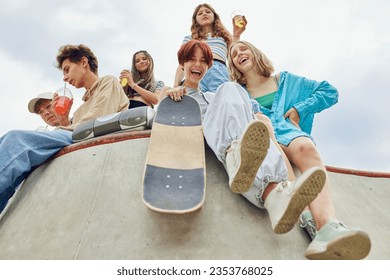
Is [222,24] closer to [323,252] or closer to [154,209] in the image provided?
[154,209]

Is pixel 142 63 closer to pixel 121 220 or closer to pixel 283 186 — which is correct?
pixel 121 220

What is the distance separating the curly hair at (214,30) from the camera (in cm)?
423

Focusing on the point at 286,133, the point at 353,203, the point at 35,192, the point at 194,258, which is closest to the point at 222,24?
the point at 286,133

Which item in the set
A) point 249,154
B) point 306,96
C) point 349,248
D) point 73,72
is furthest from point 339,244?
point 73,72

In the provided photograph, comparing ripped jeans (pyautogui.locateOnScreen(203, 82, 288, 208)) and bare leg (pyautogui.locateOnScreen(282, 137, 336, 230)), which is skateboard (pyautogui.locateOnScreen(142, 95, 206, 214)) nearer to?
ripped jeans (pyautogui.locateOnScreen(203, 82, 288, 208))

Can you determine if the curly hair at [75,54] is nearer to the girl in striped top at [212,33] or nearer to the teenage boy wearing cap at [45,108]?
the teenage boy wearing cap at [45,108]

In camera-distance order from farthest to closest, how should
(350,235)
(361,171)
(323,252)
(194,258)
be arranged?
(361,171)
(194,258)
(323,252)
(350,235)

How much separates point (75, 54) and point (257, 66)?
1697mm

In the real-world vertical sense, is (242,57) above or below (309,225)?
above

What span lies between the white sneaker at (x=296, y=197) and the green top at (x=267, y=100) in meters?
1.40

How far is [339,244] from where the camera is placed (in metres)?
1.60

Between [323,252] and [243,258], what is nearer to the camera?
[323,252]

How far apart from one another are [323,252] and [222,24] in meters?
3.20

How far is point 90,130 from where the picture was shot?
278 centimetres
